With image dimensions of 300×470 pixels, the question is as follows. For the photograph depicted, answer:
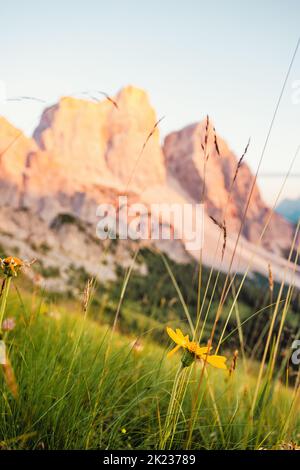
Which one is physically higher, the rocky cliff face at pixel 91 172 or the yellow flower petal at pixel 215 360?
the rocky cliff face at pixel 91 172

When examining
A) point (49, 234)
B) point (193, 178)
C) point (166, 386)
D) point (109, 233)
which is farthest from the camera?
point (193, 178)

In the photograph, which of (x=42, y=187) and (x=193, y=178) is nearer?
(x=42, y=187)

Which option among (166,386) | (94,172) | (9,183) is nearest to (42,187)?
(9,183)

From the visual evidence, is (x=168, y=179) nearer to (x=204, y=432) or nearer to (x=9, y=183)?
(x=9, y=183)

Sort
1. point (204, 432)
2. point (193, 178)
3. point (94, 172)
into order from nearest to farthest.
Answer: point (204, 432)
point (94, 172)
point (193, 178)

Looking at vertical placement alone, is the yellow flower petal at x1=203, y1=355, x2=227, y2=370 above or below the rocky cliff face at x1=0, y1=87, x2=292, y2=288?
below

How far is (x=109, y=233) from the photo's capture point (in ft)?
3.57

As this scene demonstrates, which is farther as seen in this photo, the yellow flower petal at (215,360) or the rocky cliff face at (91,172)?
the rocky cliff face at (91,172)

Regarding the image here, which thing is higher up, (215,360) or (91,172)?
(91,172)

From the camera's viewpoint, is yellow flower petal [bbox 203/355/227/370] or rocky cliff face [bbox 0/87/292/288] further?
rocky cliff face [bbox 0/87/292/288]

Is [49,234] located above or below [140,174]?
below

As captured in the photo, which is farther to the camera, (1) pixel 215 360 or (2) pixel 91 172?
(2) pixel 91 172
